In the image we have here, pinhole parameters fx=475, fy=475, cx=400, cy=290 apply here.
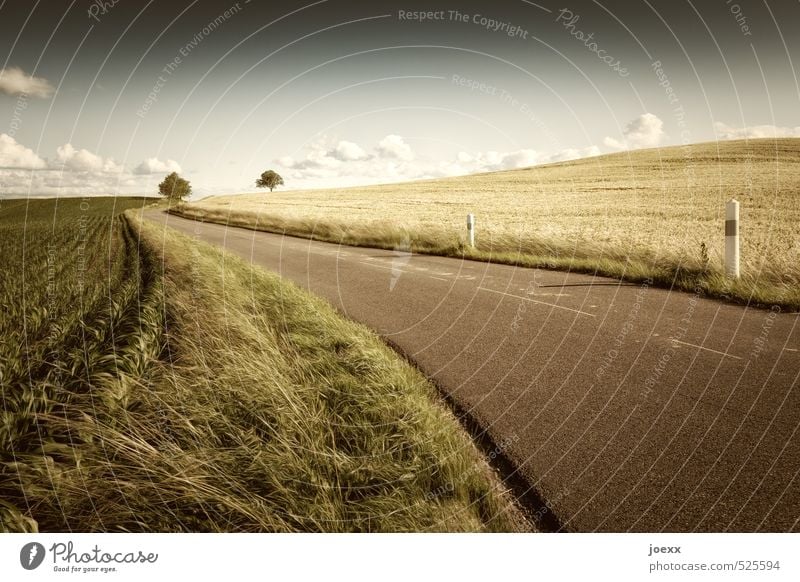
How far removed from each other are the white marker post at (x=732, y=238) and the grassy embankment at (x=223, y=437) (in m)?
5.57

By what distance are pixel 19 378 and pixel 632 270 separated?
7.98m

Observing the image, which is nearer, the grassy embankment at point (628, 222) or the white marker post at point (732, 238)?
the white marker post at point (732, 238)

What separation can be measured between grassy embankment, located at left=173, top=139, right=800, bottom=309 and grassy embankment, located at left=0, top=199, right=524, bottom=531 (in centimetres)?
532

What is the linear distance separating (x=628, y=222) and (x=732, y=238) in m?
14.0

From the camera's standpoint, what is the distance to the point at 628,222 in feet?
64.5

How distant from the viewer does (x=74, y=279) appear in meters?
5.86

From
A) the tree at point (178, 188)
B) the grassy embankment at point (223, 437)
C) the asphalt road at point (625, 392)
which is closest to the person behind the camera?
the grassy embankment at point (223, 437)

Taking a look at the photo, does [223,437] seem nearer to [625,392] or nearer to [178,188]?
[625,392]

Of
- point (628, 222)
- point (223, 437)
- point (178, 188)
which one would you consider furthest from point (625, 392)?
point (628, 222)

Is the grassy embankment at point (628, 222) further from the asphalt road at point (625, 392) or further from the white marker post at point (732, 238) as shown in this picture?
the asphalt road at point (625, 392)

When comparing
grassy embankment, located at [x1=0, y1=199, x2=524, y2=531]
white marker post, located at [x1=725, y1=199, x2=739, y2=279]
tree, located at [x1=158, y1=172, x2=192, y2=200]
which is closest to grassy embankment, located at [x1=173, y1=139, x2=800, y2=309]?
white marker post, located at [x1=725, y1=199, x2=739, y2=279]

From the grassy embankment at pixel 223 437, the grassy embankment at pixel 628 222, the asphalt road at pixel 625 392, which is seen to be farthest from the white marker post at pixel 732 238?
the grassy embankment at pixel 223 437

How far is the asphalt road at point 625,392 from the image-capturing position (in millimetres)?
2146
